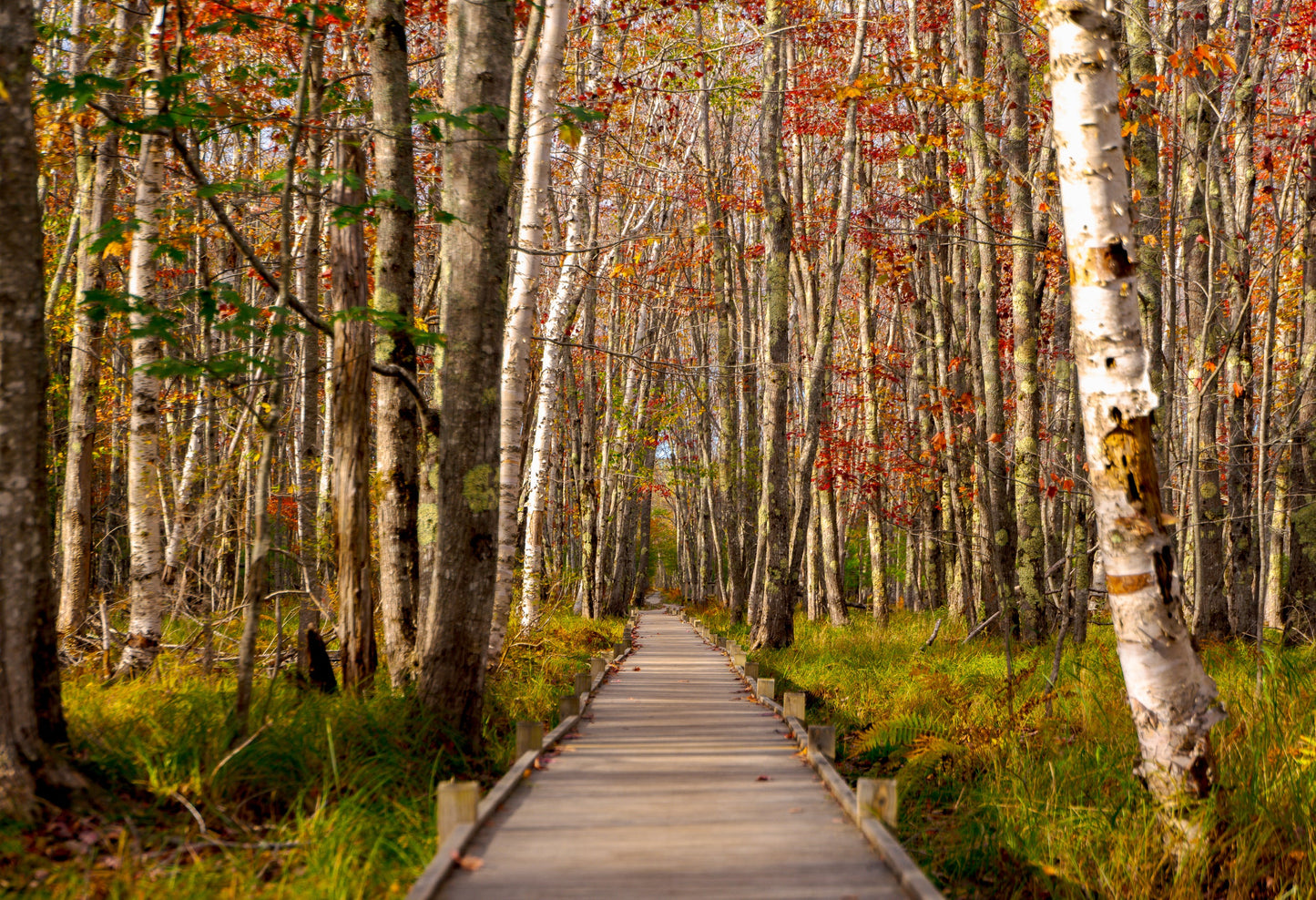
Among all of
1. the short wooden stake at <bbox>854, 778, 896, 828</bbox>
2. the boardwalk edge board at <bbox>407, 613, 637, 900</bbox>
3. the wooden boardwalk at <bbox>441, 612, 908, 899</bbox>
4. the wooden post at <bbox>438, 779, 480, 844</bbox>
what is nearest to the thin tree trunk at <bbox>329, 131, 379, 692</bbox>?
the boardwalk edge board at <bbox>407, 613, 637, 900</bbox>

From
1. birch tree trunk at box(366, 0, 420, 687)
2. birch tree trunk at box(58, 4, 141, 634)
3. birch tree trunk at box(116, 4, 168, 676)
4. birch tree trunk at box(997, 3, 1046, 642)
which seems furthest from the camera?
birch tree trunk at box(997, 3, 1046, 642)

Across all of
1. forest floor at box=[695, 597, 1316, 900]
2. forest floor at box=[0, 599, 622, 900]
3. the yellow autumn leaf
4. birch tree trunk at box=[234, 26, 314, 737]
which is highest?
the yellow autumn leaf

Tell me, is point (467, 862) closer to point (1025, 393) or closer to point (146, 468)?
point (146, 468)

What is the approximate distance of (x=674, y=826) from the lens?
17.5 ft

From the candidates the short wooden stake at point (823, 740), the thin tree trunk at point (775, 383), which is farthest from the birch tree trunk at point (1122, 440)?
the thin tree trunk at point (775, 383)

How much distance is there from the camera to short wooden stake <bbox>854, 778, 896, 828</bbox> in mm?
5168

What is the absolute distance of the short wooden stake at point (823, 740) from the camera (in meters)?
6.95

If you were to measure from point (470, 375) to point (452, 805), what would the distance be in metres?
3.29

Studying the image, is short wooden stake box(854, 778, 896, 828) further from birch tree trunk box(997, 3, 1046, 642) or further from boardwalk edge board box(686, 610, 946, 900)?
birch tree trunk box(997, 3, 1046, 642)

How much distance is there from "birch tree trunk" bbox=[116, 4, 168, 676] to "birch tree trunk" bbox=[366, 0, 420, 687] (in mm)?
2336

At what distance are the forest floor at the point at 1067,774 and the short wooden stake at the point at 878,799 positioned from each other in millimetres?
630

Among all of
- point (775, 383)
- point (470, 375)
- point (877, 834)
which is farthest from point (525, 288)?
point (877, 834)

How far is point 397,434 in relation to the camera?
8.09 meters

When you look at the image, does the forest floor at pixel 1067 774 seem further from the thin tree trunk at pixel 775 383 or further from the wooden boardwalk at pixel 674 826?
the thin tree trunk at pixel 775 383
